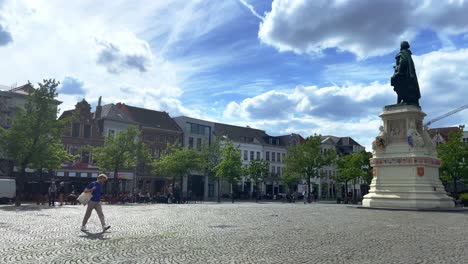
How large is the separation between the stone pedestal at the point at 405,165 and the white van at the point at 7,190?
29.9 m

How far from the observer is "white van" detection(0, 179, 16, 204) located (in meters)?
39.7

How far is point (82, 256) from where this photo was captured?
903 centimetres

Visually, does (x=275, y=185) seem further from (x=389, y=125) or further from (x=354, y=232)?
(x=354, y=232)

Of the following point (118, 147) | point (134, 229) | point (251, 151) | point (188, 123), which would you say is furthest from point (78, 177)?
point (134, 229)

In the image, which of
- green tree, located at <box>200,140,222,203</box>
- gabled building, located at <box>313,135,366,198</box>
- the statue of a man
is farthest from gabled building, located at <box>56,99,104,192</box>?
gabled building, located at <box>313,135,366,198</box>

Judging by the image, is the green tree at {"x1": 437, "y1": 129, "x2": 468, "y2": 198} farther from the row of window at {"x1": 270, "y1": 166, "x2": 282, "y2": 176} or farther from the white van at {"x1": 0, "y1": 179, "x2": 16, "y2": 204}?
the white van at {"x1": 0, "y1": 179, "x2": 16, "y2": 204}

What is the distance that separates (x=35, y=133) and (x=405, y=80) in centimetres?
2639

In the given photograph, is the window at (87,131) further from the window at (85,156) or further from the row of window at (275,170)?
the row of window at (275,170)

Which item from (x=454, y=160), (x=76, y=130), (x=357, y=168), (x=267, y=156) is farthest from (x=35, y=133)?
(x=267, y=156)

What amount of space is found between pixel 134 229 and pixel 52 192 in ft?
70.5

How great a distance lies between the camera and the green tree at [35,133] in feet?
110

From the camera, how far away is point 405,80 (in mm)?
30938

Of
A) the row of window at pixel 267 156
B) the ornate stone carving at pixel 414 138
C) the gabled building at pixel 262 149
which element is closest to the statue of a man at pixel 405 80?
the ornate stone carving at pixel 414 138

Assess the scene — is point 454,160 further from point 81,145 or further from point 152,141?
point 81,145
